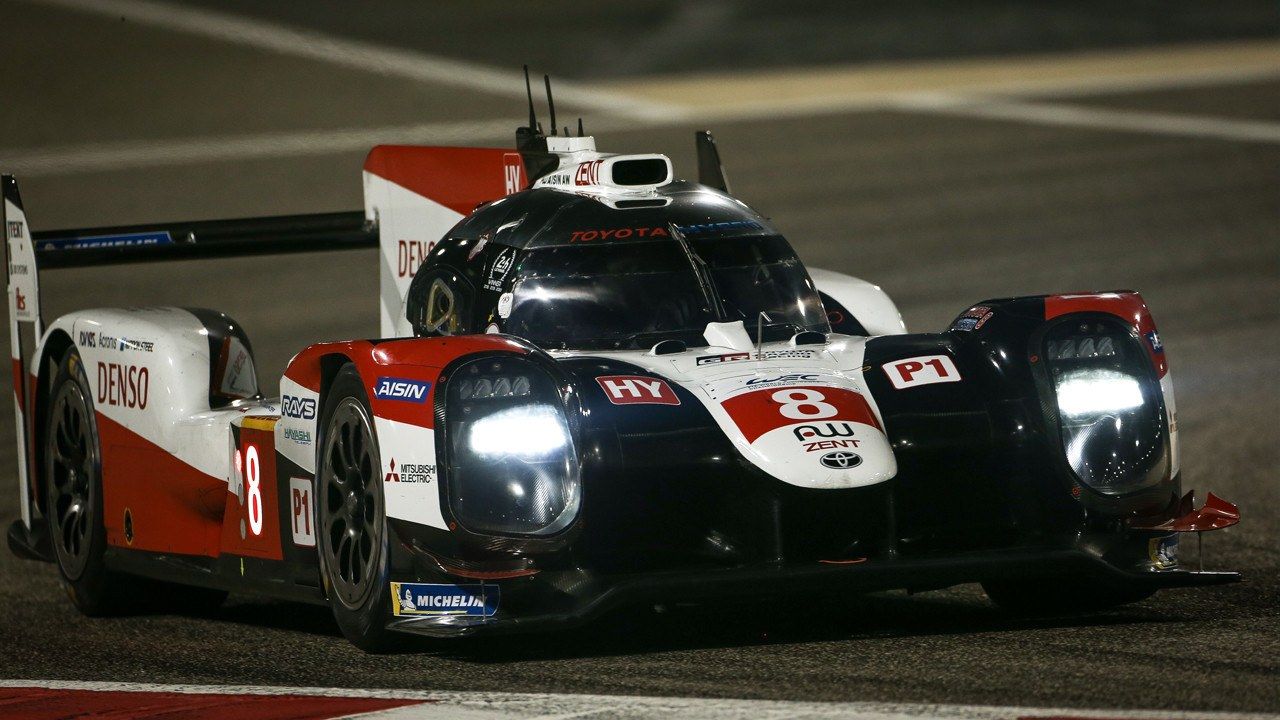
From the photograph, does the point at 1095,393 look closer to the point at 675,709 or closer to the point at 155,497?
the point at 675,709

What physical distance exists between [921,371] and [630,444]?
111cm

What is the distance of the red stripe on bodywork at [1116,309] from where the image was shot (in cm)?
721

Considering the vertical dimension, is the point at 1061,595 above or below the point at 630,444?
below

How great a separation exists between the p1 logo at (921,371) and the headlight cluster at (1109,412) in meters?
0.33

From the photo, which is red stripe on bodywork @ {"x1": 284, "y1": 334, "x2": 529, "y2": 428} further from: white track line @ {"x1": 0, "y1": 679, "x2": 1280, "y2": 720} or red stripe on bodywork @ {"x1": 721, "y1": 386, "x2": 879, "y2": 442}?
white track line @ {"x1": 0, "y1": 679, "x2": 1280, "y2": 720}

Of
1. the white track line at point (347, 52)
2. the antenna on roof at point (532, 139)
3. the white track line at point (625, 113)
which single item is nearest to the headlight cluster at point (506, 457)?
the antenna on roof at point (532, 139)

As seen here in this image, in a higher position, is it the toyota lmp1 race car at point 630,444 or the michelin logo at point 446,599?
the toyota lmp1 race car at point 630,444

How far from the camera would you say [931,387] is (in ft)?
23.1

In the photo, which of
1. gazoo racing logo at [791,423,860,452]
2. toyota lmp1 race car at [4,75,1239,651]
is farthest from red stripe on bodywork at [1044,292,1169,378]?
gazoo racing logo at [791,423,860,452]

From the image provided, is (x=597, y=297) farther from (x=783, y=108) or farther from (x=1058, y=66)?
(x=1058, y=66)

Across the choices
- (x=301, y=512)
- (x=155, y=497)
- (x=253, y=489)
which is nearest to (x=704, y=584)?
(x=301, y=512)

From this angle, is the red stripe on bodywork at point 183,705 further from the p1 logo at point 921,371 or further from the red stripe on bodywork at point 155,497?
the p1 logo at point 921,371

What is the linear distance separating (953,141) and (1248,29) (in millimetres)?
10169

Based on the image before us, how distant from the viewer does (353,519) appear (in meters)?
6.95
